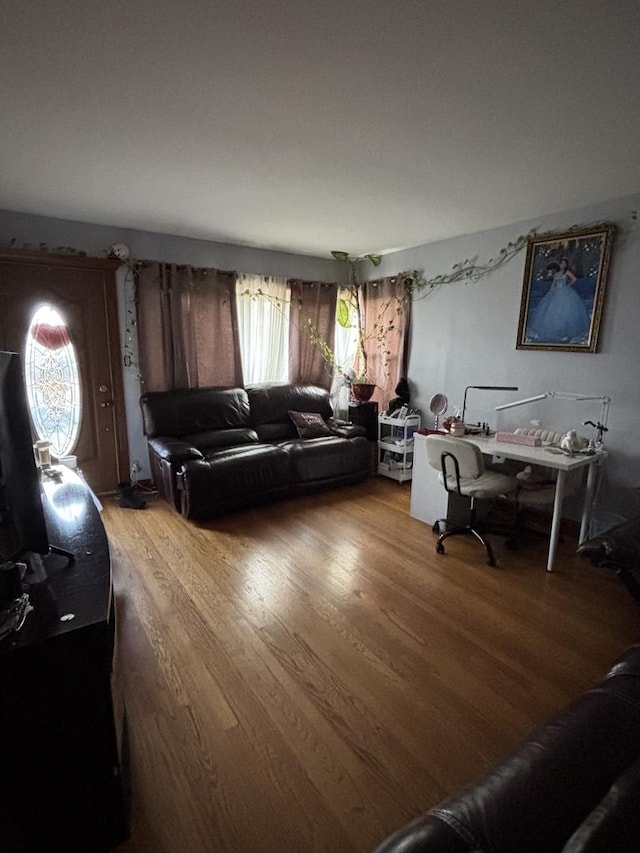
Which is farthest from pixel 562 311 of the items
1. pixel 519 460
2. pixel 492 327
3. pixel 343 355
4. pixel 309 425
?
pixel 343 355

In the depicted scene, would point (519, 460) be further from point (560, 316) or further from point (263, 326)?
point (263, 326)

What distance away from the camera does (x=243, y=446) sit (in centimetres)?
382

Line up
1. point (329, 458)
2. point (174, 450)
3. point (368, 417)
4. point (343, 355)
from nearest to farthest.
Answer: point (174, 450)
point (329, 458)
point (368, 417)
point (343, 355)

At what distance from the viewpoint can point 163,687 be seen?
172 centimetres

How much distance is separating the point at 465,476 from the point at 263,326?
2.77 metres

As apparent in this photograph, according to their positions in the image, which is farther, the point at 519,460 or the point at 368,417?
the point at 368,417

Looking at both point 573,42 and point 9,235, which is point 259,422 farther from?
point 573,42

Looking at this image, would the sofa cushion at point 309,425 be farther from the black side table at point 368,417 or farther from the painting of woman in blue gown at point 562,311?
the painting of woman in blue gown at point 562,311

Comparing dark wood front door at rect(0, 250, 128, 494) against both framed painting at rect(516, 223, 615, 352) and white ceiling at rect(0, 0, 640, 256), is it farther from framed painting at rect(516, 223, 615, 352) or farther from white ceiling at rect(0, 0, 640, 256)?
framed painting at rect(516, 223, 615, 352)

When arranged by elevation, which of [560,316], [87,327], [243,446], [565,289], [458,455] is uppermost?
[565,289]

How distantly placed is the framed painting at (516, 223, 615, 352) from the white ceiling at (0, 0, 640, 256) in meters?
0.27

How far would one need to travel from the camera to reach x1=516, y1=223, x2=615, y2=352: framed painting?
9.55 ft

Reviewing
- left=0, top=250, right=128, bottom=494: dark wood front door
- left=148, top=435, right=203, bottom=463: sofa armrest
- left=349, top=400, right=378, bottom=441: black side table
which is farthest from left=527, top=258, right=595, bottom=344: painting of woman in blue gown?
left=0, top=250, right=128, bottom=494: dark wood front door

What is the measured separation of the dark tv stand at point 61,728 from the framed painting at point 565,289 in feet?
10.9
